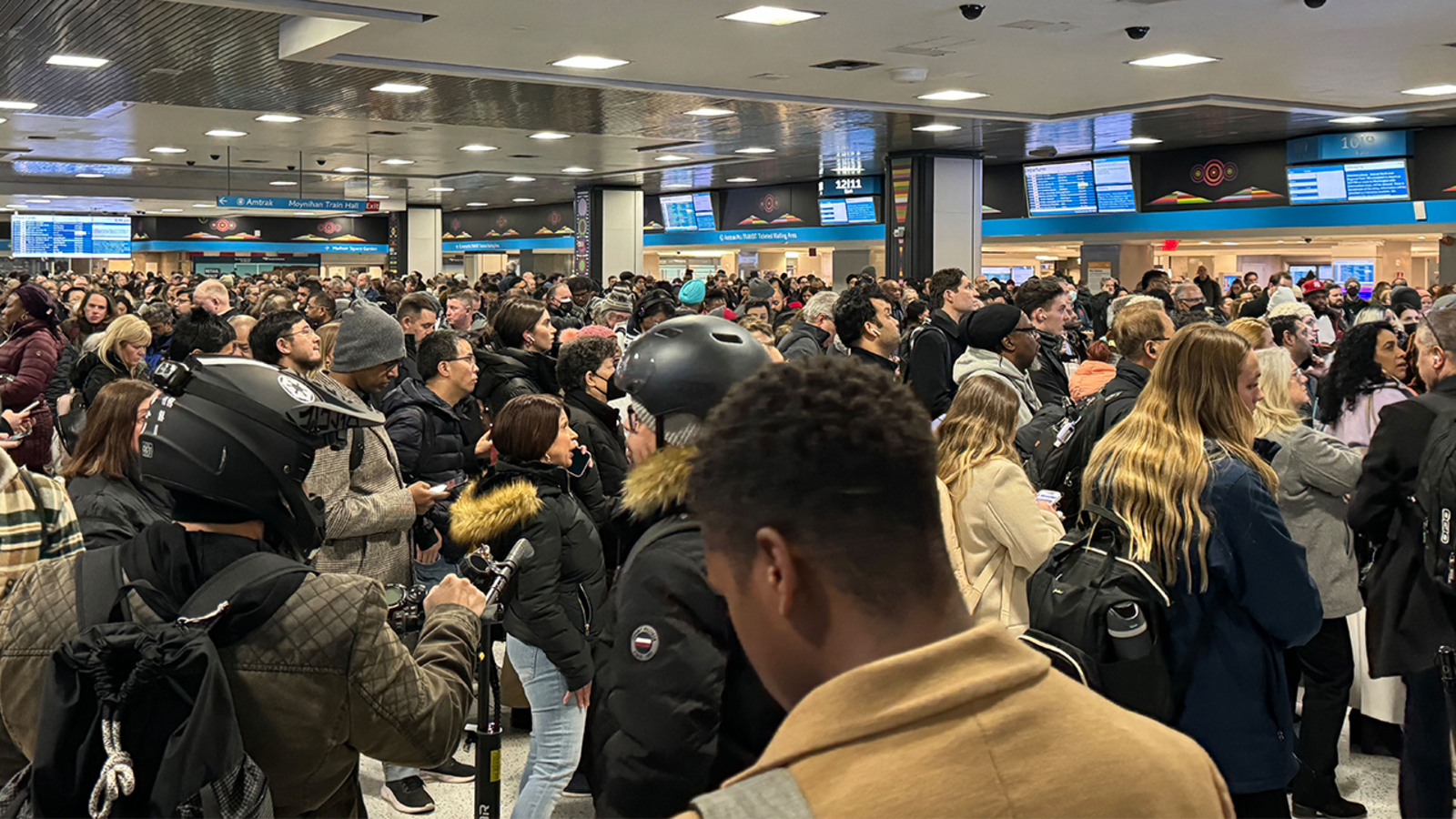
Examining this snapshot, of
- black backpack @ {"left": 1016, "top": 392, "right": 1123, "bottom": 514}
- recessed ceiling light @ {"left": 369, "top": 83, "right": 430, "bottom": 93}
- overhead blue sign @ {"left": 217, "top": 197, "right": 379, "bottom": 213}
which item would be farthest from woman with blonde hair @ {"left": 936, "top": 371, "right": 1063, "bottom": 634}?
overhead blue sign @ {"left": 217, "top": 197, "right": 379, "bottom": 213}

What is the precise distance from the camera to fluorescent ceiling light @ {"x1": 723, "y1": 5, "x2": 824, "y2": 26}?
27.1ft

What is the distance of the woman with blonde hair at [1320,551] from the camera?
4.26m

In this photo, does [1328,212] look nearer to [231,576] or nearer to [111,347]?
[111,347]

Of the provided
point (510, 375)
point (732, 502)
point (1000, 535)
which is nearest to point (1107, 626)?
point (1000, 535)

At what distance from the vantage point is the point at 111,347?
7.04 m

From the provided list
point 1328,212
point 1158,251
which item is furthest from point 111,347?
point 1158,251

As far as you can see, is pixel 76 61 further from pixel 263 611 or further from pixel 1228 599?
pixel 1228 599

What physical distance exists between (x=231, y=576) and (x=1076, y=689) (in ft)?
4.24

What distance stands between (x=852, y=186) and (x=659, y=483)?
67.1ft

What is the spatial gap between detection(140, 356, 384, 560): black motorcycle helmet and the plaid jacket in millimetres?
912

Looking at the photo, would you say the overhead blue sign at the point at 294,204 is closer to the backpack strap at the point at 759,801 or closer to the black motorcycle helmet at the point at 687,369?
the black motorcycle helmet at the point at 687,369

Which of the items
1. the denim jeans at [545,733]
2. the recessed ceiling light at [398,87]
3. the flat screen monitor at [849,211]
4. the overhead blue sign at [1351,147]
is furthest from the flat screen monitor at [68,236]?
the denim jeans at [545,733]

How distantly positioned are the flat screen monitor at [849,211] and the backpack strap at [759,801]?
21.7 metres

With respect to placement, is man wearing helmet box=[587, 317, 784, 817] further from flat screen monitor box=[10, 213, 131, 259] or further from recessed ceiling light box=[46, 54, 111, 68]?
flat screen monitor box=[10, 213, 131, 259]
